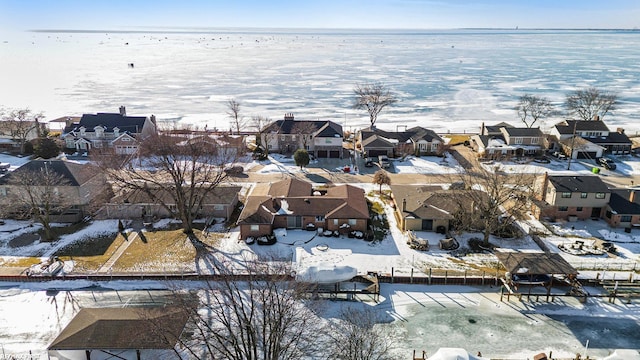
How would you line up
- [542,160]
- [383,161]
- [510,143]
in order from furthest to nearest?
1. [510,143]
2. [542,160]
3. [383,161]

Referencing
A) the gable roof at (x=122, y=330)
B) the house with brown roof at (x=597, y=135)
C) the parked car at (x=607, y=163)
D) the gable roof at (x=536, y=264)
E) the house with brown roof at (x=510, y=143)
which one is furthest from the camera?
the house with brown roof at (x=597, y=135)

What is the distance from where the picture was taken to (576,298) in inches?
1147

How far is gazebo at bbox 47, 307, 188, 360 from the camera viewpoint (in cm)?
2239

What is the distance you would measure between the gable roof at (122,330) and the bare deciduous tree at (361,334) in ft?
26.7

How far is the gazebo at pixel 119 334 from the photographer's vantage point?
22.4 m

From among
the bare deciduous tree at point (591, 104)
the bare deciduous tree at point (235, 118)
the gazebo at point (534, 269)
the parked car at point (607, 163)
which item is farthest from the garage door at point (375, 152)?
the bare deciduous tree at point (591, 104)

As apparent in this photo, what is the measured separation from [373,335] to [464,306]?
8.02 m

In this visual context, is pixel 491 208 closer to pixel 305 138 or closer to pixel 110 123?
pixel 305 138

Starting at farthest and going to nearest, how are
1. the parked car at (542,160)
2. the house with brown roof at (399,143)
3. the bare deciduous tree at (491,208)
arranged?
the house with brown roof at (399,143)
the parked car at (542,160)
the bare deciduous tree at (491,208)

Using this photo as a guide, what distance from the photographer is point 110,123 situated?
64.8 m

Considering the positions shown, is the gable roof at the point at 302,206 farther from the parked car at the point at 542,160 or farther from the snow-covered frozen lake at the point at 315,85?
the snow-covered frozen lake at the point at 315,85

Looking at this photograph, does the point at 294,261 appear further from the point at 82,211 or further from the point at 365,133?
the point at 365,133

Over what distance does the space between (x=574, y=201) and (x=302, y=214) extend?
24266 millimetres

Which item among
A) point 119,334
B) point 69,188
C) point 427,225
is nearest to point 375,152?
point 427,225
